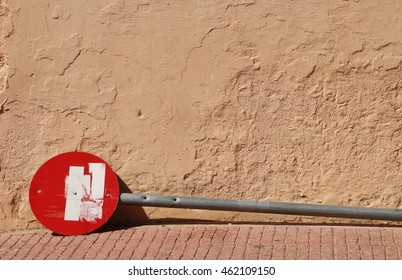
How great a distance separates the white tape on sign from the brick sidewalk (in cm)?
17

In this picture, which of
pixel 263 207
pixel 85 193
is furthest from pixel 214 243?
pixel 85 193

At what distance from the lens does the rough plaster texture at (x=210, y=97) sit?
24.5ft

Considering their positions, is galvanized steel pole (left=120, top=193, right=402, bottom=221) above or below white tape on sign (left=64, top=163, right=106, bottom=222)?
below

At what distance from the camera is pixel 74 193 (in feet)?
24.7

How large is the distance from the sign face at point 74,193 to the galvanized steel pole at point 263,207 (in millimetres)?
158

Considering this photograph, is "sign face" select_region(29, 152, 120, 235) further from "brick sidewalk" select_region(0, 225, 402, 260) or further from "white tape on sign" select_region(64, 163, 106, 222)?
"brick sidewalk" select_region(0, 225, 402, 260)

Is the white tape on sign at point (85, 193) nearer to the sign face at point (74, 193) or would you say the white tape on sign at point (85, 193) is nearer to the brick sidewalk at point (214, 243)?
the sign face at point (74, 193)

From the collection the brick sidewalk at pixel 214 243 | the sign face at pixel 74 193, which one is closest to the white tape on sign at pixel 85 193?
the sign face at pixel 74 193

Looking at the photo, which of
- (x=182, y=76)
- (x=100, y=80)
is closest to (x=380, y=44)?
(x=182, y=76)

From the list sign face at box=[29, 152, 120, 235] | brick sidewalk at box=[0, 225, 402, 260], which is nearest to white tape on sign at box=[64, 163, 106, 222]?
sign face at box=[29, 152, 120, 235]

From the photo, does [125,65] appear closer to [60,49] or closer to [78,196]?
[60,49]

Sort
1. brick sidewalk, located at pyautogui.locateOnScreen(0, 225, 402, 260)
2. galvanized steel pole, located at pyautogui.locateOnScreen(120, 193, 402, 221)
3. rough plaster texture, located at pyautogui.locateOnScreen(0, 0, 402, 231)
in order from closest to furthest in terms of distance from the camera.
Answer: brick sidewalk, located at pyautogui.locateOnScreen(0, 225, 402, 260)
galvanized steel pole, located at pyautogui.locateOnScreen(120, 193, 402, 221)
rough plaster texture, located at pyautogui.locateOnScreen(0, 0, 402, 231)

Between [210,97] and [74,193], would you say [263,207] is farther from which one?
[74,193]

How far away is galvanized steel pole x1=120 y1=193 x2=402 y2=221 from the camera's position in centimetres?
735
